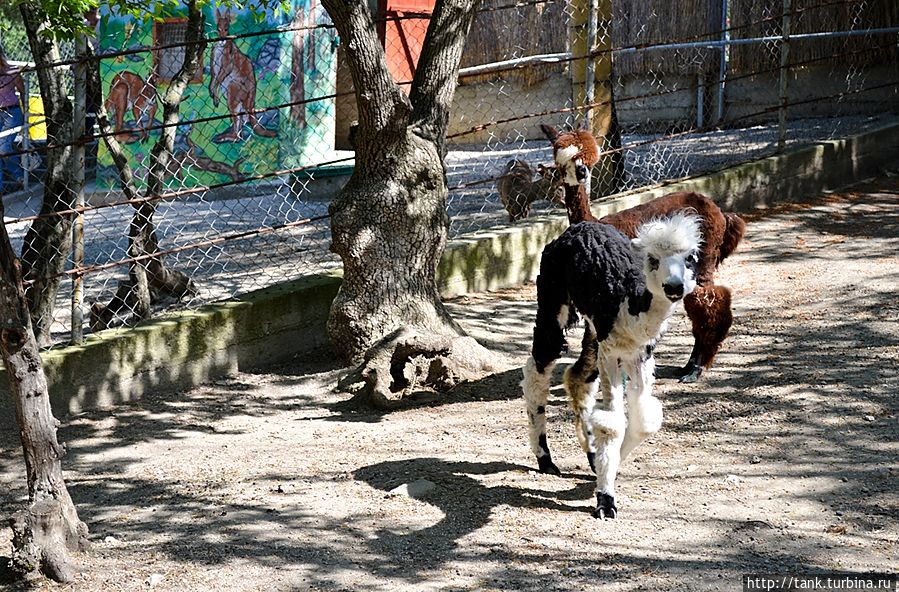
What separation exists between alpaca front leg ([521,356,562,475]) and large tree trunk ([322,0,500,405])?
1484 mm

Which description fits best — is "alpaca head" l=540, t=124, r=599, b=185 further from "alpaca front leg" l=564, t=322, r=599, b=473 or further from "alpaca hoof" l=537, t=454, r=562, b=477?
"alpaca hoof" l=537, t=454, r=562, b=477

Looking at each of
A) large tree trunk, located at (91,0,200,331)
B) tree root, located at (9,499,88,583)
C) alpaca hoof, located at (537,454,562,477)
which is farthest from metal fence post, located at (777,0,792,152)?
tree root, located at (9,499,88,583)

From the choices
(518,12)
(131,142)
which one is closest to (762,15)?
(518,12)

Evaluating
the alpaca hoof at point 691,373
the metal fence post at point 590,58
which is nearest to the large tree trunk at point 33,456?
the alpaca hoof at point 691,373

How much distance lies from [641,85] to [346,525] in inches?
498

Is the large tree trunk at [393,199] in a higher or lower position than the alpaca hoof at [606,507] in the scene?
higher

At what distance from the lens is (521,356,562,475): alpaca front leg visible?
4.63m

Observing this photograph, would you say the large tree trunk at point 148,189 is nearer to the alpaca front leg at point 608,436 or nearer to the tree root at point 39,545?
the tree root at point 39,545

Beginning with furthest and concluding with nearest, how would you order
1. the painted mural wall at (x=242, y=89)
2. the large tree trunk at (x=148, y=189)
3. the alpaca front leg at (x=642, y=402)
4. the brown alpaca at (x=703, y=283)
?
the painted mural wall at (x=242, y=89), the large tree trunk at (x=148, y=189), the brown alpaca at (x=703, y=283), the alpaca front leg at (x=642, y=402)

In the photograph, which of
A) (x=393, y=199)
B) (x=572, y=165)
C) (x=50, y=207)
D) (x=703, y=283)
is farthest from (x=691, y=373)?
(x=50, y=207)

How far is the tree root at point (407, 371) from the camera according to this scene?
5832 millimetres

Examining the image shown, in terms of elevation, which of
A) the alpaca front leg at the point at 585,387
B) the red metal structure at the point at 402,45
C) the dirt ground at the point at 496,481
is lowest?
the dirt ground at the point at 496,481

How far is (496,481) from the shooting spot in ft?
15.3

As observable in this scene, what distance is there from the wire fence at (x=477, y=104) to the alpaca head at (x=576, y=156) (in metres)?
3.59
